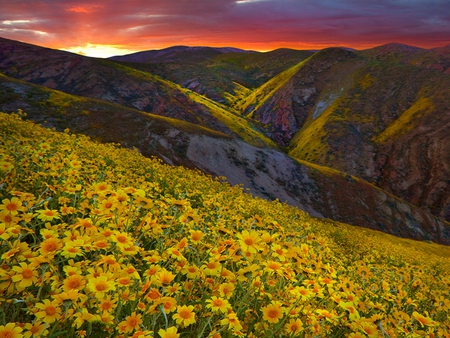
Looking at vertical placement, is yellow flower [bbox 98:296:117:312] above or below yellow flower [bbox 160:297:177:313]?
above

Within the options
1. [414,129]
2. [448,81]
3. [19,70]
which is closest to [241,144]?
[414,129]

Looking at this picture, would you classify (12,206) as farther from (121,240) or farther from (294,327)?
(294,327)

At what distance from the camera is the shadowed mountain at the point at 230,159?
5256cm

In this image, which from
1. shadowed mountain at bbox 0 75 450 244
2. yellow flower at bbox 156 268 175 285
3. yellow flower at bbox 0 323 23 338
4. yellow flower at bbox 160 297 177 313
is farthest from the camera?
shadowed mountain at bbox 0 75 450 244

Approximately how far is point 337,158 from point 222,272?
12568 centimetres

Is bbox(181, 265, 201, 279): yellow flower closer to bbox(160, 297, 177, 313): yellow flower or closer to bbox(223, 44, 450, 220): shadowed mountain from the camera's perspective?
bbox(160, 297, 177, 313): yellow flower

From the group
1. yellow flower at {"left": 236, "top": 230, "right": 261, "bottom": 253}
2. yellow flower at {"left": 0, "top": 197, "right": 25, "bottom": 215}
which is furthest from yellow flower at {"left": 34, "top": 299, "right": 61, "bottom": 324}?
yellow flower at {"left": 236, "top": 230, "right": 261, "bottom": 253}

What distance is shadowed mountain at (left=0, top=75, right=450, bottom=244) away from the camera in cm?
5256

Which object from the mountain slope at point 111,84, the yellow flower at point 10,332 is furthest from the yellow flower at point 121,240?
the mountain slope at point 111,84

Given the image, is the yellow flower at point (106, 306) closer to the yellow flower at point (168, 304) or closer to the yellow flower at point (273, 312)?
the yellow flower at point (168, 304)

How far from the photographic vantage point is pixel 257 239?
11.7 feet

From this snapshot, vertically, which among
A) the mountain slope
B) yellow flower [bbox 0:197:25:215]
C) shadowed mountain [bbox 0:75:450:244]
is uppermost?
the mountain slope

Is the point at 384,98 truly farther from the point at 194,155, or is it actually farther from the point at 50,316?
the point at 50,316

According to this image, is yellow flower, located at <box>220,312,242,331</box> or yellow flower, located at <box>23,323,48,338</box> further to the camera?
yellow flower, located at <box>220,312,242,331</box>
